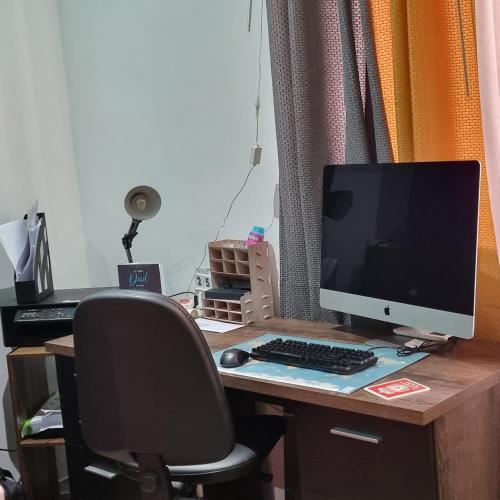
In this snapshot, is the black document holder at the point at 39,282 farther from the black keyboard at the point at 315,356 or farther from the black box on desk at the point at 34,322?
the black keyboard at the point at 315,356

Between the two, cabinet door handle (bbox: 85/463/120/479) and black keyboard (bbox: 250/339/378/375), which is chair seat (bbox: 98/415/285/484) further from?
cabinet door handle (bbox: 85/463/120/479)

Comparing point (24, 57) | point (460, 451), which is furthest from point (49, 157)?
point (460, 451)

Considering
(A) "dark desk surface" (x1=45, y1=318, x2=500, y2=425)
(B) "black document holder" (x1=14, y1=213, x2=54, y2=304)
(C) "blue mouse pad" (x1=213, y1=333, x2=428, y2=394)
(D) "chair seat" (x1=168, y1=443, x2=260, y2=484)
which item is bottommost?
(D) "chair seat" (x1=168, y1=443, x2=260, y2=484)

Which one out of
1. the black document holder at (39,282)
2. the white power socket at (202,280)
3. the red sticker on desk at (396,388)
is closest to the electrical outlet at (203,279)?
the white power socket at (202,280)

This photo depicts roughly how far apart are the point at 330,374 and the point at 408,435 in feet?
0.77

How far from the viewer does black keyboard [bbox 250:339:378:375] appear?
1780 millimetres

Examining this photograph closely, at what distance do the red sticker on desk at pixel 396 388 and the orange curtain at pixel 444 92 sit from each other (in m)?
0.45

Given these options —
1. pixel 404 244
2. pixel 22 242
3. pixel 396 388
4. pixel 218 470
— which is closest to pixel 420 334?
pixel 404 244

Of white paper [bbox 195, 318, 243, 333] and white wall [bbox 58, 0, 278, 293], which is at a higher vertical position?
white wall [bbox 58, 0, 278, 293]

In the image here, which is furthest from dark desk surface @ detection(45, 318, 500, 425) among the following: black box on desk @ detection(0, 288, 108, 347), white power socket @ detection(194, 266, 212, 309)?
black box on desk @ detection(0, 288, 108, 347)

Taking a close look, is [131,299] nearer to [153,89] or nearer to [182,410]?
[182,410]

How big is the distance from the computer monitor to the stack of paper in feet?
3.62

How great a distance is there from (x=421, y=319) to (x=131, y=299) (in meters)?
0.72

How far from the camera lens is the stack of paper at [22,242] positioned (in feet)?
8.64
